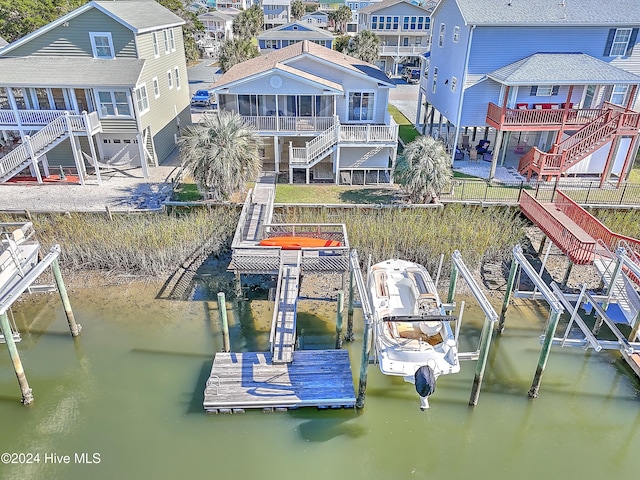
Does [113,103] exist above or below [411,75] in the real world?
above

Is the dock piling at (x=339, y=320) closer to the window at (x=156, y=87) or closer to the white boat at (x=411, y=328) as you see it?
the white boat at (x=411, y=328)

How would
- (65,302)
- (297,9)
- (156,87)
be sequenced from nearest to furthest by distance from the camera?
(65,302) → (156,87) → (297,9)

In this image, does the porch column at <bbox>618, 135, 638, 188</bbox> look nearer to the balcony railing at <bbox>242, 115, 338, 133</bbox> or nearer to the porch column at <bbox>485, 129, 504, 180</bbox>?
the porch column at <bbox>485, 129, 504, 180</bbox>

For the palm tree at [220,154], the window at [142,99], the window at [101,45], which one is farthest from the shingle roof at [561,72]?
the window at [101,45]

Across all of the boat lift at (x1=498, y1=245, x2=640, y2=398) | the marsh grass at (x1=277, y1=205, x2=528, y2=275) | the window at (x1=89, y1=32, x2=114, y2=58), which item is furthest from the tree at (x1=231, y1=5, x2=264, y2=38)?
the boat lift at (x1=498, y1=245, x2=640, y2=398)

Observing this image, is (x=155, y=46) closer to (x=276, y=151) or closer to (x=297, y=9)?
(x=276, y=151)

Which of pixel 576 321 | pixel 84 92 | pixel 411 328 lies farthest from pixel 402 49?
pixel 411 328
